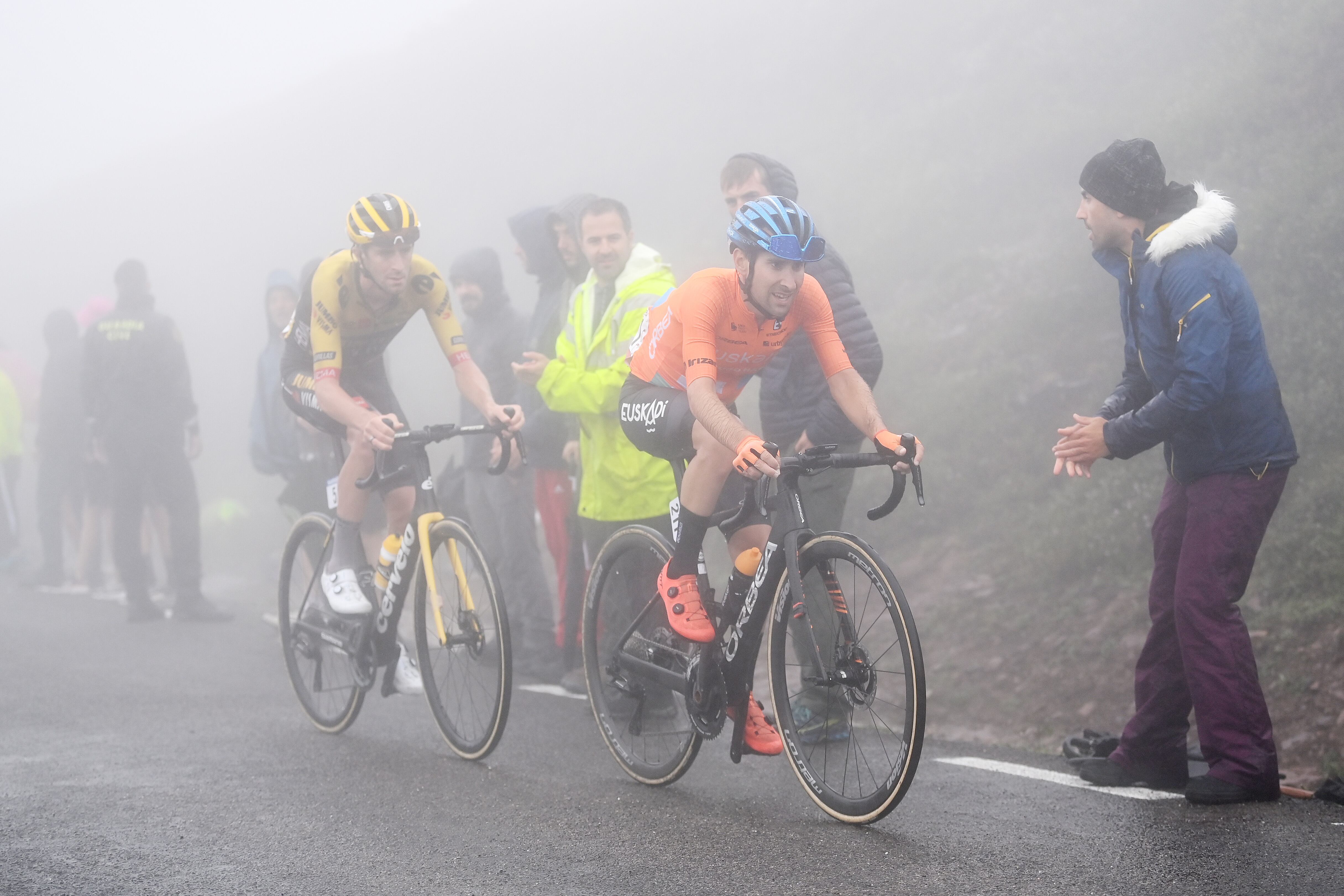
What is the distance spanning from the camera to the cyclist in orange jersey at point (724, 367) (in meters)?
4.33

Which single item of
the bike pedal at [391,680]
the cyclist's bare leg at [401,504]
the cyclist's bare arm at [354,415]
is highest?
the cyclist's bare arm at [354,415]

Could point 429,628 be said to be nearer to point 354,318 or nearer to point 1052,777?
point 354,318

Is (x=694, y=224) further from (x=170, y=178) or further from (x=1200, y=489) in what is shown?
(x=170, y=178)

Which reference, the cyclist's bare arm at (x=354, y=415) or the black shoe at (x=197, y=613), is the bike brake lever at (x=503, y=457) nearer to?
the cyclist's bare arm at (x=354, y=415)

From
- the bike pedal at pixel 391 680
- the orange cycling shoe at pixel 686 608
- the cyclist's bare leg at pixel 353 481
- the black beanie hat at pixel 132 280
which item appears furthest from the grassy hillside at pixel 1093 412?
the black beanie hat at pixel 132 280

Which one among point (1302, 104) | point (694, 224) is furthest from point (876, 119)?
point (1302, 104)

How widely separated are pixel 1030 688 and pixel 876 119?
58.9 ft

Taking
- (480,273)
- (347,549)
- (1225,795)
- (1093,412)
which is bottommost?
(1225,795)

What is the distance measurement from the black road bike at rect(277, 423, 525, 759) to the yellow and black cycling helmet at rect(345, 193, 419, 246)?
91 cm

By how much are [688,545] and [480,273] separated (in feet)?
14.6

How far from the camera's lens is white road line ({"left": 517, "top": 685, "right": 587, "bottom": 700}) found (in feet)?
23.2

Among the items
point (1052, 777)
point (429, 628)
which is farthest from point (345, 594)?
point (1052, 777)

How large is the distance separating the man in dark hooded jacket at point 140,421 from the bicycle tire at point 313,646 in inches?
183

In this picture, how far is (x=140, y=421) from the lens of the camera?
11109mm
